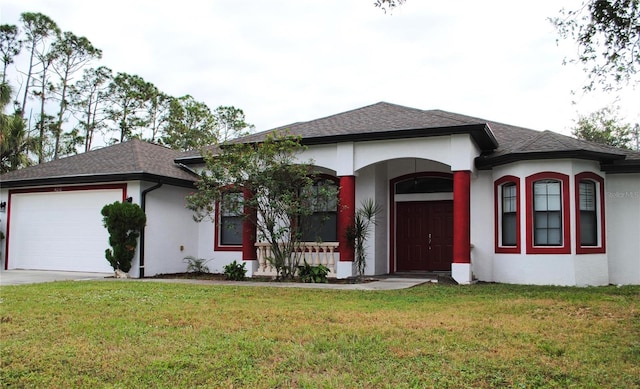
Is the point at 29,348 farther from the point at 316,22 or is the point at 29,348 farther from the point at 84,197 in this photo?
the point at 84,197

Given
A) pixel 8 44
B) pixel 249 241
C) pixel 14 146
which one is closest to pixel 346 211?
pixel 249 241

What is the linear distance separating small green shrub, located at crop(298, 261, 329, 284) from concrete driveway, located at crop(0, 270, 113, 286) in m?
5.44

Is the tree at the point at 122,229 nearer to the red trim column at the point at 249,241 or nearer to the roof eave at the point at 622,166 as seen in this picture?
the red trim column at the point at 249,241

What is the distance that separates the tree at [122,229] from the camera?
13867mm

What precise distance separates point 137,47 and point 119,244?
750cm

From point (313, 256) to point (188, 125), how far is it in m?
24.7

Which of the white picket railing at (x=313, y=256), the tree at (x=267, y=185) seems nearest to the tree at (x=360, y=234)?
the white picket railing at (x=313, y=256)

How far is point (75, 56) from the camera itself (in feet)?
111

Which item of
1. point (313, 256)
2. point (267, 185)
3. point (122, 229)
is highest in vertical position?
point (267, 185)

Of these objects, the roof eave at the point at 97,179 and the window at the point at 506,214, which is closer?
the window at the point at 506,214

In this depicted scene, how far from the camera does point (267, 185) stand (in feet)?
42.5

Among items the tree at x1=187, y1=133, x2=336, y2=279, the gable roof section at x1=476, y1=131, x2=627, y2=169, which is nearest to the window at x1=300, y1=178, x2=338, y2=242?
the tree at x1=187, y1=133, x2=336, y2=279

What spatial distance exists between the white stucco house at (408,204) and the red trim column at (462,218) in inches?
1.1

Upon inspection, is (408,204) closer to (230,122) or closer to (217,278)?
(217,278)
